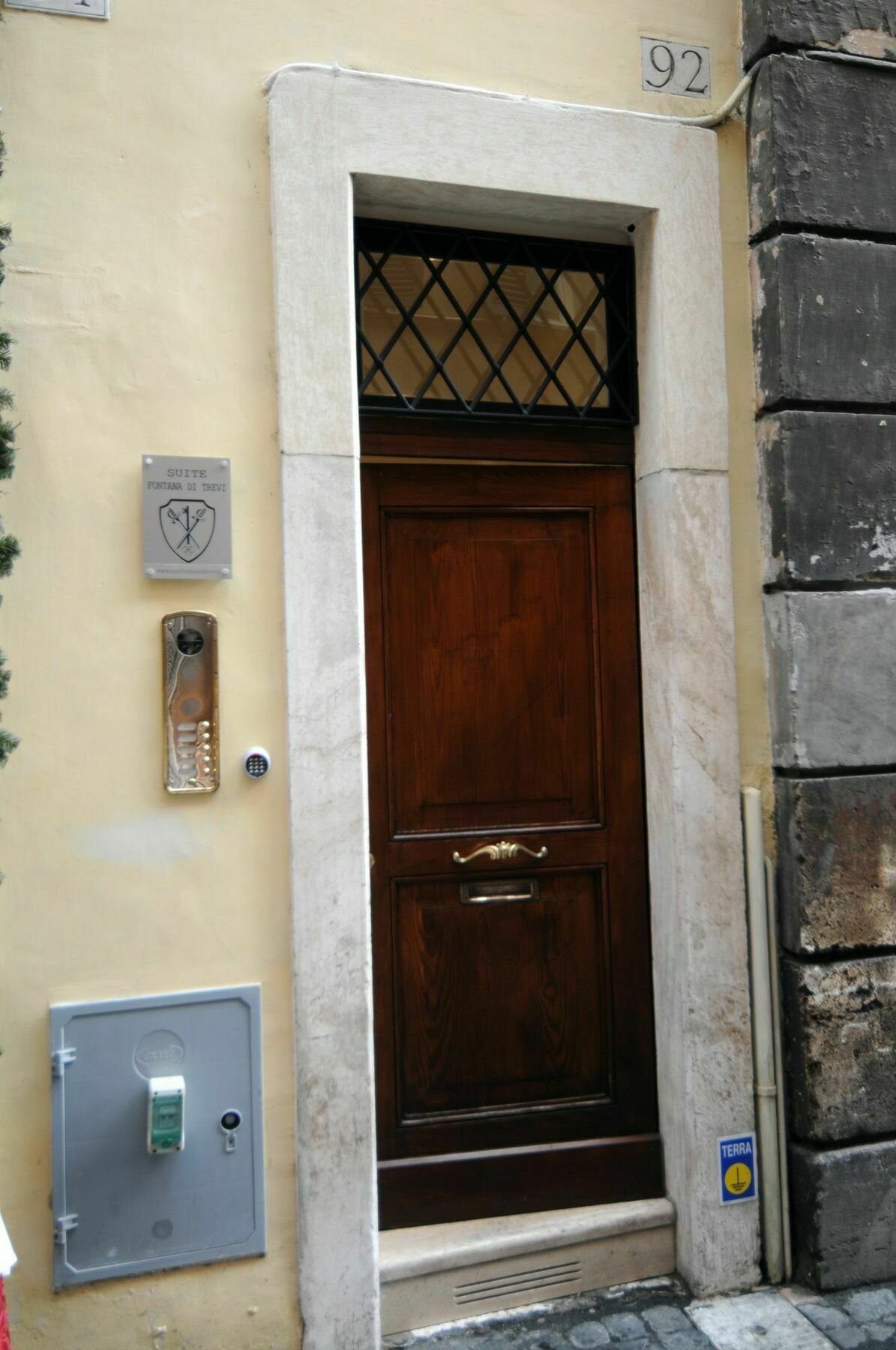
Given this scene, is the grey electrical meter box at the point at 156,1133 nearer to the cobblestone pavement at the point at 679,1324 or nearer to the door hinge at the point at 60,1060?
the door hinge at the point at 60,1060

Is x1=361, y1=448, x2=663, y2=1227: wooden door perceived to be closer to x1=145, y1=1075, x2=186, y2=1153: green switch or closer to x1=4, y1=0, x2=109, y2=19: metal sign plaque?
x1=145, y1=1075, x2=186, y2=1153: green switch

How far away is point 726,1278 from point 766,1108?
527mm

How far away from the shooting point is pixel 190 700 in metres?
2.98

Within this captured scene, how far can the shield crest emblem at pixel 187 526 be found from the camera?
9.72 ft

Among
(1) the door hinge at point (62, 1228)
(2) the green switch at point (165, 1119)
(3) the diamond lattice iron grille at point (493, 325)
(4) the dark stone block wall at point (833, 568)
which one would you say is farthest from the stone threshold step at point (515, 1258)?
(3) the diamond lattice iron grille at point (493, 325)

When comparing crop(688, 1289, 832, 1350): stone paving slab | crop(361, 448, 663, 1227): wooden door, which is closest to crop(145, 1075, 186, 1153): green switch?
crop(361, 448, 663, 1227): wooden door

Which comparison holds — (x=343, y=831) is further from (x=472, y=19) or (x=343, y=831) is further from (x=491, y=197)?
(x=472, y=19)

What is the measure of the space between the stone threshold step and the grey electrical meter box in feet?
1.64

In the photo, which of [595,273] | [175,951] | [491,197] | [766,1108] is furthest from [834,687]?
[175,951]

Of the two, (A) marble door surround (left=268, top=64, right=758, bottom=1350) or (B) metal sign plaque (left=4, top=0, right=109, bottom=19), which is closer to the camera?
(B) metal sign plaque (left=4, top=0, right=109, bottom=19)

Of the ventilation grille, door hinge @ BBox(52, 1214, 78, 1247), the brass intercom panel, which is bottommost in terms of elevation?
the ventilation grille

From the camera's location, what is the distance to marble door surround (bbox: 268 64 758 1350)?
9.95 ft

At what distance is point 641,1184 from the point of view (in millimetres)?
3510

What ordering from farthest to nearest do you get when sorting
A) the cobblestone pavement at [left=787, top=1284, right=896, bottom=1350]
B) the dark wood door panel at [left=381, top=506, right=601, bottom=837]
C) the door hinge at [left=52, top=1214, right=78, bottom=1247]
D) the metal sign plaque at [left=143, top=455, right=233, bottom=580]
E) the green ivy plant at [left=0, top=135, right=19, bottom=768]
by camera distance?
the dark wood door panel at [left=381, top=506, right=601, bottom=837] → the cobblestone pavement at [left=787, top=1284, right=896, bottom=1350] → the metal sign plaque at [left=143, top=455, right=233, bottom=580] → the door hinge at [left=52, top=1214, right=78, bottom=1247] → the green ivy plant at [left=0, top=135, right=19, bottom=768]
